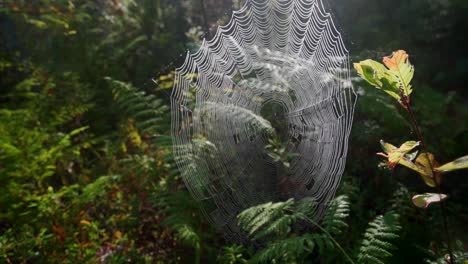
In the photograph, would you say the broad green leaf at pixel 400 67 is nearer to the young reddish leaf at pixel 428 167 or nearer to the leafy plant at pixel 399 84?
the leafy plant at pixel 399 84

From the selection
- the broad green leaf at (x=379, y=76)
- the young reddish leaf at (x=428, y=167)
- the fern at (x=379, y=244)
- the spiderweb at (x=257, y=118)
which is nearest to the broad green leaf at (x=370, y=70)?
the broad green leaf at (x=379, y=76)

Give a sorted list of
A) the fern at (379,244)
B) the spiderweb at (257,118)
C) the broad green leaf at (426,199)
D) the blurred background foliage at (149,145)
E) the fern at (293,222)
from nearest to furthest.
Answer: the broad green leaf at (426,199), the fern at (379,244), the fern at (293,222), the blurred background foliage at (149,145), the spiderweb at (257,118)

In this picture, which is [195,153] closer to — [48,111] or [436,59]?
[48,111]

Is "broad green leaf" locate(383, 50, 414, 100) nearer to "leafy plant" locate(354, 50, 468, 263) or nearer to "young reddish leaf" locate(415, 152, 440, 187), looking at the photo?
"leafy plant" locate(354, 50, 468, 263)

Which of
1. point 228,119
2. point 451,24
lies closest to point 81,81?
point 228,119

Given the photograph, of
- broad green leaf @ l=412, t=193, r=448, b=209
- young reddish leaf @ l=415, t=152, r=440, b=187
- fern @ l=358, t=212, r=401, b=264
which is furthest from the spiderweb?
broad green leaf @ l=412, t=193, r=448, b=209
